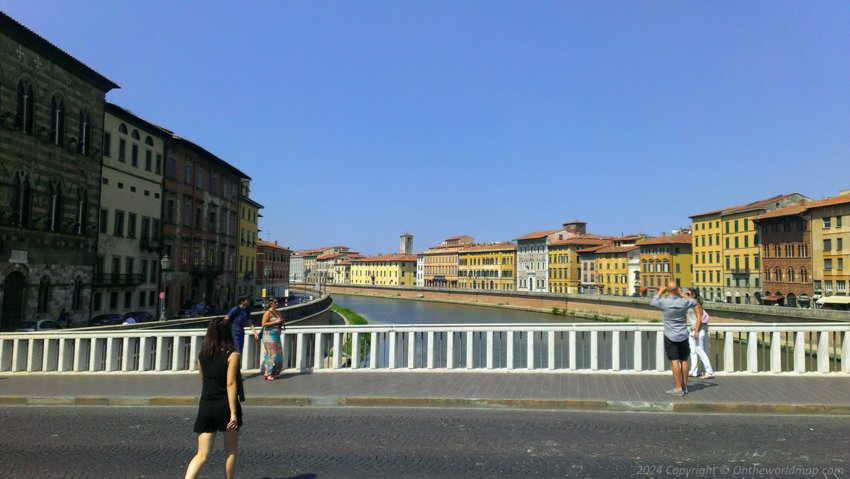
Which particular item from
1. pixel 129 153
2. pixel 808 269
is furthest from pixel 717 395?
pixel 808 269

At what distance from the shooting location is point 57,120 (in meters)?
31.0

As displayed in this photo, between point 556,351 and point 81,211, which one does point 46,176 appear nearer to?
point 81,211

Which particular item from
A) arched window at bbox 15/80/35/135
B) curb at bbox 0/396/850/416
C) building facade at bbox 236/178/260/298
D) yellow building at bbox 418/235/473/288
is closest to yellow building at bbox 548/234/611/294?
yellow building at bbox 418/235/473/288

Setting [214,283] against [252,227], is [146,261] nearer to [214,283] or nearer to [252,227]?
[214,283]

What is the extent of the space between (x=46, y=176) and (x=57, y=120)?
3.32 m

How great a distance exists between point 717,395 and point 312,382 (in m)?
7.44

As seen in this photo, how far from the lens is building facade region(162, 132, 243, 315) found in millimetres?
46438

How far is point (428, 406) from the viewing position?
9.64 meters

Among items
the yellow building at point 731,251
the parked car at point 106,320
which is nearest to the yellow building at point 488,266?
the yellow building at point 731,251

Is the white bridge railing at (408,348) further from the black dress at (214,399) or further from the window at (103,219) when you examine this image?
the window at (103,219)

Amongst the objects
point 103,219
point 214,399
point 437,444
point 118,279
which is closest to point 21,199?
point 103,219

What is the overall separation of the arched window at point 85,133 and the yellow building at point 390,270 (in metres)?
136

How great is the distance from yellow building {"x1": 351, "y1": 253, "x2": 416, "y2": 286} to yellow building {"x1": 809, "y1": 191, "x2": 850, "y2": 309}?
4654 inches

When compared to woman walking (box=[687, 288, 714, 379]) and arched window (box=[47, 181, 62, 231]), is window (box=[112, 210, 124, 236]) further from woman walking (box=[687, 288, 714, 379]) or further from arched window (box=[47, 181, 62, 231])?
woman walking (box=[687, 288, 714, 379])
